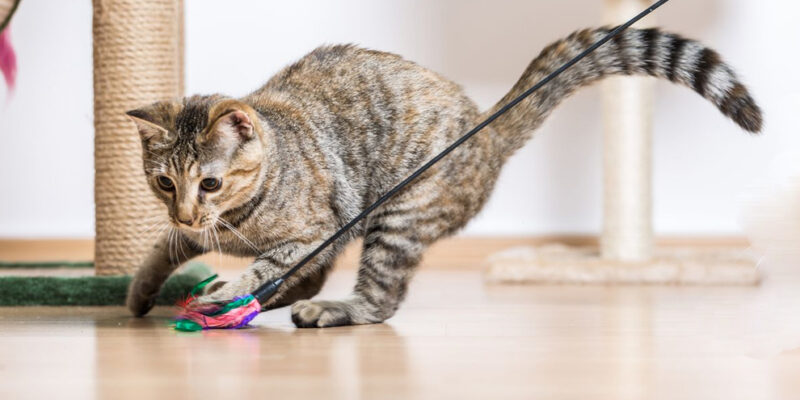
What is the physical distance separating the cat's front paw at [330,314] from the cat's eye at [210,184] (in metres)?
0.27

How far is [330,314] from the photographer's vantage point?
5.19 feet

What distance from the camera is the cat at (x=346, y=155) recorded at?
4.91 feet

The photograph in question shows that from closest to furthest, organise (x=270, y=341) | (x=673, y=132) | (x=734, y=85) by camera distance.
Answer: (x=270, y=341) < (x=734, y=85) < (x=673, y=132)

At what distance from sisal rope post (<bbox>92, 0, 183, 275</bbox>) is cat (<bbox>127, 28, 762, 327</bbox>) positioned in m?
0.34

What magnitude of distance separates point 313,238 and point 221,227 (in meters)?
0.17

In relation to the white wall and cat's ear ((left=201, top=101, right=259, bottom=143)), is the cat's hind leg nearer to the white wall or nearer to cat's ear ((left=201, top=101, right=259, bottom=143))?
cat's ear ((left=201, top=101, right=259, bottom=143))

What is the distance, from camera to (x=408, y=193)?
1642mm

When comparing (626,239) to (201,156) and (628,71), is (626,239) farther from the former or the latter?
(201,156)

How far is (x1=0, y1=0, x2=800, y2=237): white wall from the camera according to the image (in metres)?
3.05

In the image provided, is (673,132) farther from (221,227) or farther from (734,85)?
(221,227)

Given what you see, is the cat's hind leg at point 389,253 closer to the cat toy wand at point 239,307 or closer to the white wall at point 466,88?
the cat toy wand at point 239,307

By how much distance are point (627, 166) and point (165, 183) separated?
158cm

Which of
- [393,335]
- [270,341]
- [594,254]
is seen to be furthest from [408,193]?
[594,254]

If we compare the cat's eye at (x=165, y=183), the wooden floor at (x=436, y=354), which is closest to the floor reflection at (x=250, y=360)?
the wooden floor at (x=436, y=354)
